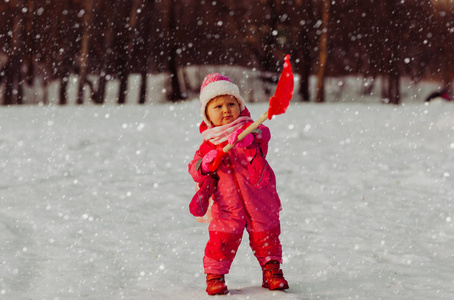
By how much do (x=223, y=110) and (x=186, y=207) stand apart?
2678mm

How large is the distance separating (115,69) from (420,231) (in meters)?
17.8

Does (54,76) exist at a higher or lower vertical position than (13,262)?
higher

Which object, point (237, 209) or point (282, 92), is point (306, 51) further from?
point (282, 92)

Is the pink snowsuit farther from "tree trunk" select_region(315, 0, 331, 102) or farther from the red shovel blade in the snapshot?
"tree trunk" select_region(315, 0, 331, 102)

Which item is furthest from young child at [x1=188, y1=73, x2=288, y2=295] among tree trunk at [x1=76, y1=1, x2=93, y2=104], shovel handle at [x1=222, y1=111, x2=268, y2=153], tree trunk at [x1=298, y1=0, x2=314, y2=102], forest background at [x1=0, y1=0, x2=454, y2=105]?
tree trunk at [x1=76, y1=1, x2=93, y2=104]

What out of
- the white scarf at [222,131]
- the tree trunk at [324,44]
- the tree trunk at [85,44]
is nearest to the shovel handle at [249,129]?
the white scarf at [222,131]

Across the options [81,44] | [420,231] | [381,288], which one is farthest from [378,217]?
[81,44]

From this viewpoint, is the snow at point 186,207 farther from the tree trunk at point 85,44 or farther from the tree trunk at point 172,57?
the tree trunk at point 85,44

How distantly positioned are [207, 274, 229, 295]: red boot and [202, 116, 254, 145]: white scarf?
0.74m

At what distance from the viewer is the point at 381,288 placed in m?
3.84

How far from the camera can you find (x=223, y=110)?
357cm

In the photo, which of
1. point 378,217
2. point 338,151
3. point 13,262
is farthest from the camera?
point 338,151

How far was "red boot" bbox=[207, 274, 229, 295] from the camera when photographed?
354 cm

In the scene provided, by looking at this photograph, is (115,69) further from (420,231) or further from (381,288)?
(381,288)
